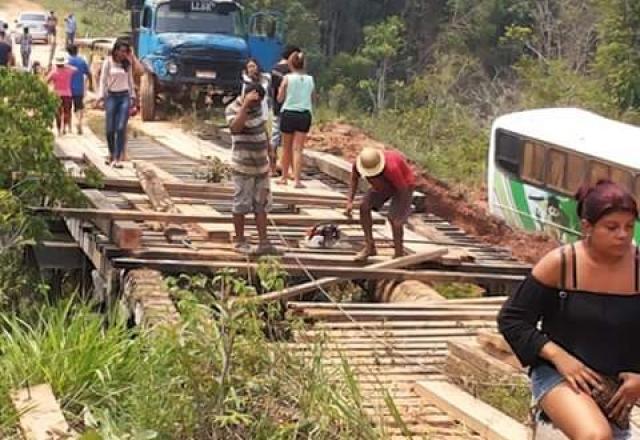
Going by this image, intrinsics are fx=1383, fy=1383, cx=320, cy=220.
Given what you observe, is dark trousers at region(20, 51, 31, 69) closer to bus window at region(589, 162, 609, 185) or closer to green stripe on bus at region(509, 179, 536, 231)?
green stripe on bus at region(509, 179, 536, 231)

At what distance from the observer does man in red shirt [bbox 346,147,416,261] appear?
10.9m

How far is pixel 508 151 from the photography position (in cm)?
2222

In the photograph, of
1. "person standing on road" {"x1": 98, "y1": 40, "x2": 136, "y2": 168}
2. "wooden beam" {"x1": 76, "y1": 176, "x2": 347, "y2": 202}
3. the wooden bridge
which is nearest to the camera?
the wooden bridge

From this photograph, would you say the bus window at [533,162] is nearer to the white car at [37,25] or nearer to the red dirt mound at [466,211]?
the red dirt mound at [466,211]

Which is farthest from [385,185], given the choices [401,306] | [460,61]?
[460,61]

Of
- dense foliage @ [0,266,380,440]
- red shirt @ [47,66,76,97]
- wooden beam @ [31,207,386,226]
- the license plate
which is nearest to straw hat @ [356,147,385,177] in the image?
wooden beam @ [31,207,386,226]

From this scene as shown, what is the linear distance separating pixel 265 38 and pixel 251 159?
50.0 ft

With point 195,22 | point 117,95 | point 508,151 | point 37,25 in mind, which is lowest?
point 37,25

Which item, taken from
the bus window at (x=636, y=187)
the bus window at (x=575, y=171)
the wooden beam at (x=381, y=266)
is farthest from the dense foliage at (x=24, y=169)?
the bus window at (x=575, y=171)

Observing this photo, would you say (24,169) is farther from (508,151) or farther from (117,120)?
(508,151)

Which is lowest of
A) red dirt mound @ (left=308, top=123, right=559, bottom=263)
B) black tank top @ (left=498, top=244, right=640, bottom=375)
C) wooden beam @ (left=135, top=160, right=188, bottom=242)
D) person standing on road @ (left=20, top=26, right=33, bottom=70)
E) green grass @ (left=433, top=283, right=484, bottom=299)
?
person standing on road @ (left=20, top=26, right=33, bottom=70)

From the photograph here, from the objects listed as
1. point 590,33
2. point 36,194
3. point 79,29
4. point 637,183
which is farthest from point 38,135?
point 79,29

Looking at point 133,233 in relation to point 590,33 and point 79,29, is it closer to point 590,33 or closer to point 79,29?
point 590,33

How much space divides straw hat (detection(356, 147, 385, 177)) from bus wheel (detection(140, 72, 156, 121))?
46.2 feet
